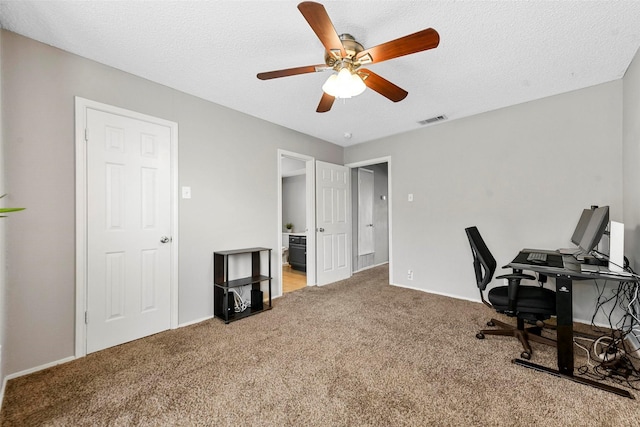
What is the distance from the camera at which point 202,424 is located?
1472 millimetres

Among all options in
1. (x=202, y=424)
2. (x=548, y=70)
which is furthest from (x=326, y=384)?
(x=548, y=70)

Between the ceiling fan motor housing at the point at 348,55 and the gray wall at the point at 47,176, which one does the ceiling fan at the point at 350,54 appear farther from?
the gray wall at the point at 47,176

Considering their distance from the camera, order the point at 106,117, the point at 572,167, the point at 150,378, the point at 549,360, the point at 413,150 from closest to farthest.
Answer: the point at 150,378 < the point at 549,360 < the point at 106,117 < the point at 572,167 < the point at 413,150

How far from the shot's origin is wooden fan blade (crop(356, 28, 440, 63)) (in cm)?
143

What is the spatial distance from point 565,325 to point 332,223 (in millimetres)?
3112

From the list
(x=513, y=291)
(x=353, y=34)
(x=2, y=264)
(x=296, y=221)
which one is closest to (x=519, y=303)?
(x=513, y=291)

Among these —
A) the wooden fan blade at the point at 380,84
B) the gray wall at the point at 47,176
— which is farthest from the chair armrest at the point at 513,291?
the gray wall at the point at 47,176

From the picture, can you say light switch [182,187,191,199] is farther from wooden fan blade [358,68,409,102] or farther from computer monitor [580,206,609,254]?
computer monitor [580,206,609,254]

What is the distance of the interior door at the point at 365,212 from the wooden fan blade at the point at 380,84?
3.10 meters

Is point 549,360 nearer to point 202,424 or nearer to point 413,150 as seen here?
point 202,424

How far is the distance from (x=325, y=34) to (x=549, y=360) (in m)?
2.83

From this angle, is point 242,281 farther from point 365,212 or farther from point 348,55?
point 365,212

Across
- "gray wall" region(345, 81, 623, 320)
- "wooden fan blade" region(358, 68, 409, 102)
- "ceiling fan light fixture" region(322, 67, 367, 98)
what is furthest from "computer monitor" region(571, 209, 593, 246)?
"ceiling fan light fixture" region(322, 67, 367, 98)

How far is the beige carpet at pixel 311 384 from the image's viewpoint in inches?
59.7
